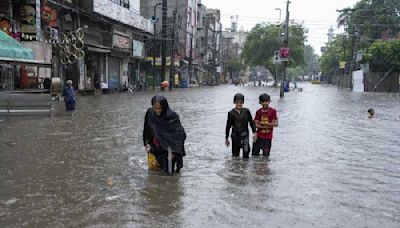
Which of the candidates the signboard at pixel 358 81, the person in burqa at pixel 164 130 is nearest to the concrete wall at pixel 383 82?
the signboard at pixel 358 81

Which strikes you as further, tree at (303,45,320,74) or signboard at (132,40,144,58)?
tree at (303,45,320,74)

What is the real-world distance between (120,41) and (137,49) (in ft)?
17.2

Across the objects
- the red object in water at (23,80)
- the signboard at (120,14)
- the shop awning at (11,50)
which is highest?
the signboard at (120,14)

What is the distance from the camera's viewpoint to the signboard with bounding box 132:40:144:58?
4240cm

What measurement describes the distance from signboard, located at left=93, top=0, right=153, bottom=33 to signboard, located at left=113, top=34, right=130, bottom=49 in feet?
4.27

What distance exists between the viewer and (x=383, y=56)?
177 ft

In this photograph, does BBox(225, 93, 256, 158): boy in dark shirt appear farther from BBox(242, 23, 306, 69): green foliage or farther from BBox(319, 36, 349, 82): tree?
BBox(319, 36, 349, 82): tree

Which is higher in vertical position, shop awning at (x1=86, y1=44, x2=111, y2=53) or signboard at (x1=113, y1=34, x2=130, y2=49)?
signboard at (x1=113, y1=34, x2=130, y2=49)

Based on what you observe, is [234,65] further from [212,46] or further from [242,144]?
[242,144]

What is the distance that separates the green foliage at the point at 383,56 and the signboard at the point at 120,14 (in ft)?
87.9

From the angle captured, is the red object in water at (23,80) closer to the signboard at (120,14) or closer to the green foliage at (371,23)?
the signboard at (120,14)

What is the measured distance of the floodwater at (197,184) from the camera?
538 centimetres

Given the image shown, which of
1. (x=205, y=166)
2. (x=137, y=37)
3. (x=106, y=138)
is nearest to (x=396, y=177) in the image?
(x=205, y=166)

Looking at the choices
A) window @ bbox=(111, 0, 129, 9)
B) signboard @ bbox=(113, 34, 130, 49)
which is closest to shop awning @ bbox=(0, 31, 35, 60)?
window @ bbox=(111, 0, 129, 9)
